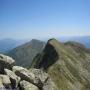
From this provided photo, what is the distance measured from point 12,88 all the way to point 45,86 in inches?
304

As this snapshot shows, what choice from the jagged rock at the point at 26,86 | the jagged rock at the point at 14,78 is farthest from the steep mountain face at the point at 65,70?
the jagged rock at the point at 14,78

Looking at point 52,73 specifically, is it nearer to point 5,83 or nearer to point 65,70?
point 65,70

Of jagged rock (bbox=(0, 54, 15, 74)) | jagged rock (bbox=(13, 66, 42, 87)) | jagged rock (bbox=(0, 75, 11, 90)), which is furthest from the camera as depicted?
jagged rock (bbox=(0, 54, 15, 74))

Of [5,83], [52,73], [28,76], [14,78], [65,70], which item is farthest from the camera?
[65,70]

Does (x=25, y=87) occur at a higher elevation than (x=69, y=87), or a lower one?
higher

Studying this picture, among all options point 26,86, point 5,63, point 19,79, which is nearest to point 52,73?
point 5,63

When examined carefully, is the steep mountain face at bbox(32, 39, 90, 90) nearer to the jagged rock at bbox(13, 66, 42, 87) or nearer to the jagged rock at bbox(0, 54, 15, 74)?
the jagged rock at bbox(0, 54, 15, 74)

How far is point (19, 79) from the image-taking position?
4172 cm

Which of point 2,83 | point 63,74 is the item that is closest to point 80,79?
point 63,74

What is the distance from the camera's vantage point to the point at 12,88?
3916 cm

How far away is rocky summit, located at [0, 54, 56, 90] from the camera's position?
39500mm

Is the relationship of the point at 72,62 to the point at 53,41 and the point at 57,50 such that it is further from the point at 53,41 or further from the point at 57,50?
the point at 53,41

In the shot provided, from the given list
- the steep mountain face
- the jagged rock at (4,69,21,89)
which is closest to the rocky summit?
the jagged rock at (4,69,21,89)

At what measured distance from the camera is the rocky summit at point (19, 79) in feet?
130
